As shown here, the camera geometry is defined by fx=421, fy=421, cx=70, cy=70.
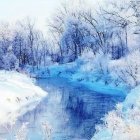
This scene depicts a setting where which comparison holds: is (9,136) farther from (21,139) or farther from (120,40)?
(120,40)

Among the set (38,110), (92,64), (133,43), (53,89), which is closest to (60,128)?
(38,110)

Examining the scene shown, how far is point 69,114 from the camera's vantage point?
93.7ft

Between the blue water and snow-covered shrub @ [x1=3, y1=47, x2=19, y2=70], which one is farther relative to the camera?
snow-covered shrub @ [x1=3, y1=47, x2=19, y2=70]

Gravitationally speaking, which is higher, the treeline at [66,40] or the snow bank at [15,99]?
the treeline at [66,40]

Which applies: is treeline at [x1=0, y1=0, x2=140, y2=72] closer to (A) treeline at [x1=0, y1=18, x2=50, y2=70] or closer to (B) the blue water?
(A) treeline at [x1=0, y1=18, x2=50, y2=70]

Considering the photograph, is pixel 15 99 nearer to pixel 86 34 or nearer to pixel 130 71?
pixel 130 71

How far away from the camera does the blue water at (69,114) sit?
21828 millimetres

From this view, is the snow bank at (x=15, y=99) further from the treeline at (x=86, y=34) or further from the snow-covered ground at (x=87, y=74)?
the treeline at (x=86, y=34)

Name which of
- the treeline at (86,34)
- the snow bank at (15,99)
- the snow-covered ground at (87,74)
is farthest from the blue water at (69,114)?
the treeline at (86,34)

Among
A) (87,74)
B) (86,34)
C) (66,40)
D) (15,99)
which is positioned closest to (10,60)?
(66,40)

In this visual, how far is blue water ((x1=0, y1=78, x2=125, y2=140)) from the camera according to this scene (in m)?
21.8

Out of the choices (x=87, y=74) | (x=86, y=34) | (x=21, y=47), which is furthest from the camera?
(x=21, y=47)

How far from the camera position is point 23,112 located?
1153 inches

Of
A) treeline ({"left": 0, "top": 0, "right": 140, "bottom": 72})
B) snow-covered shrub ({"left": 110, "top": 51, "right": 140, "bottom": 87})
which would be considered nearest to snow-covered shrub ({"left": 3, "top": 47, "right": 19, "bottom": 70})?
treeline ({"left": 0, "top": 0, "right": 140, "bottom": 72})
